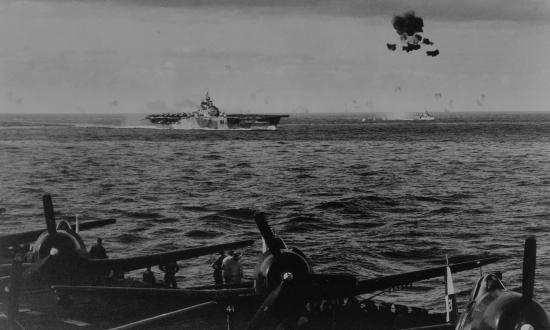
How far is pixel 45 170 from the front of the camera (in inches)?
3669

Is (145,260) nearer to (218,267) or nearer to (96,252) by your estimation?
(218,267)

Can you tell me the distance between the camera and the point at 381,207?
62.2 meters

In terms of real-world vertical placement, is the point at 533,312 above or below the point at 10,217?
above

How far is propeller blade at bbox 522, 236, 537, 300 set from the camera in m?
12.6

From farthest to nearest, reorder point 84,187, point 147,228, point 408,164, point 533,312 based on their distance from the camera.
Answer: point 408,164 < point 84,187 < point 147,228 < point 533,312

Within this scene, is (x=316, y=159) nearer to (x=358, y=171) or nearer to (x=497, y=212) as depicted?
(x=358, y=171)

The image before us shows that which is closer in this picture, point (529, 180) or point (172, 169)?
point (529, 180)

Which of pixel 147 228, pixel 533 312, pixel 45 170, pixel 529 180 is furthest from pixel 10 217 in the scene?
pixel 529 180

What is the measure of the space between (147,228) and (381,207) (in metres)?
24.4

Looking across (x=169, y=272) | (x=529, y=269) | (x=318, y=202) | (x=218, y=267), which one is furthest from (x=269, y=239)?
(x=318, y=202)

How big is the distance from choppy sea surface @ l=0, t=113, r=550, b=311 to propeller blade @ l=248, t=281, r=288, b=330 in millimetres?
12509

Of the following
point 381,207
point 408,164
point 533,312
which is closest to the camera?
point 533,312

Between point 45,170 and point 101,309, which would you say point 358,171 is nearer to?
point 45,170

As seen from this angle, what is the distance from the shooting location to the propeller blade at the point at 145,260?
2119 cm
